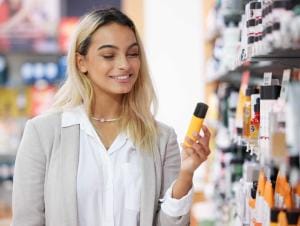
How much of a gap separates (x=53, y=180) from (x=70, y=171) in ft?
0.25

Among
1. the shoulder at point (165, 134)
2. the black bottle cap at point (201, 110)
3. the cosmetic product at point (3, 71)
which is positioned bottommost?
the cosmetic product at point (3, 71)

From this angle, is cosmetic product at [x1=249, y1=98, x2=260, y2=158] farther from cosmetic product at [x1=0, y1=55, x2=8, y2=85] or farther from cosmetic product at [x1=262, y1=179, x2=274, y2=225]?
cosmetic product at [x1=0, y1=55, x2=8, y2=85]

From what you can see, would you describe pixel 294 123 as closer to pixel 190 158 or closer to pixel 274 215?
pixel 274 215

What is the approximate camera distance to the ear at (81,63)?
3.13 m

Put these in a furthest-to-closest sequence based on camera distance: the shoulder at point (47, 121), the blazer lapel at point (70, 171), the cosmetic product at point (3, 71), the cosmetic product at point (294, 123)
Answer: the cosmetic product at point (3, 71), the shoulder at point (47, 121), the blazer lapel at point (70, 171), the cosmetic product at point (294, 123)

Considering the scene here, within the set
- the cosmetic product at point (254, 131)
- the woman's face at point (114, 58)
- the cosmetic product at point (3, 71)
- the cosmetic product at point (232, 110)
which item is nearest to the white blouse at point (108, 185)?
the woman's face at point (114, 58)

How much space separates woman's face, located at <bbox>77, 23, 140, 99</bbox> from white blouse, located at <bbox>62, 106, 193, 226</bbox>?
220mm

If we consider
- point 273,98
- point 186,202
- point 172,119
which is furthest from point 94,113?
point 172,119

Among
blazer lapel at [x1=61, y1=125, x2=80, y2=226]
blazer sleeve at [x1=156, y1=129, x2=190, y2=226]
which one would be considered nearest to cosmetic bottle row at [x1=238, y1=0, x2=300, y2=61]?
blazer sleeve at [x1=156, y1=129, x2=190, y2=226]

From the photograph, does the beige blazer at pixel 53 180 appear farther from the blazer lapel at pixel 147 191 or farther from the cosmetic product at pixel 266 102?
the cosmetic product at pixel 266 102

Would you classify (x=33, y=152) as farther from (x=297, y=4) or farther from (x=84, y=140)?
→ (x=297, y=4)

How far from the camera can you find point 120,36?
3.01 meters

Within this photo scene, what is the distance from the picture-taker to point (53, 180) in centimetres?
296

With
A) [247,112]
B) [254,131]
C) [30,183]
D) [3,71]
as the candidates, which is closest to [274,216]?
[254,131]
